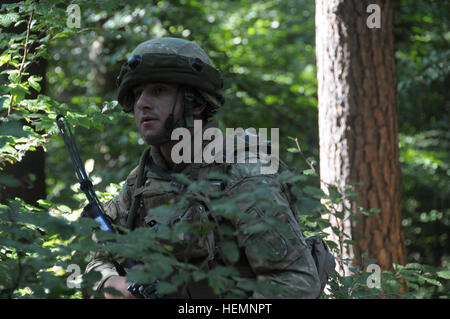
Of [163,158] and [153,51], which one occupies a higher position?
[153,51]

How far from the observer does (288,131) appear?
8.34 m

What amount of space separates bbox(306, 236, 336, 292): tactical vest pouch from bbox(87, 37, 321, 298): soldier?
0.69 feet

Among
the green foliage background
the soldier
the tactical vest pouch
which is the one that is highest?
the green foliage background

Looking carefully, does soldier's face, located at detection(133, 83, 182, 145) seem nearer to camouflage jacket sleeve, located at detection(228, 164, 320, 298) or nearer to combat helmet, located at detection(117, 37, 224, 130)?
combat helmet, located at detection(117, 37, 224, 130)

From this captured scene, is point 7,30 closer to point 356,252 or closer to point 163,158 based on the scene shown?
point 163,158

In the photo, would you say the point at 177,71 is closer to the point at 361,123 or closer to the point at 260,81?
the point at 361,123

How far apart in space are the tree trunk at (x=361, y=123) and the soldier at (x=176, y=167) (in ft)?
5.27

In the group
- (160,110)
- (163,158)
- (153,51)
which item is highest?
(153,51)

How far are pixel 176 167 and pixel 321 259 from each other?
95 centimetres

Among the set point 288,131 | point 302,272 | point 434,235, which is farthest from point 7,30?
point 434,235

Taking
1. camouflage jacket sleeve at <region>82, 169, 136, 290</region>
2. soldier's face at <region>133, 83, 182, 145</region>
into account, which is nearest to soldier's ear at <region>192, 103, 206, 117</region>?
soldier's face at <region>133, 83, 182, 145</region>

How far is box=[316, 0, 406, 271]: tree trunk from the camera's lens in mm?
4582
